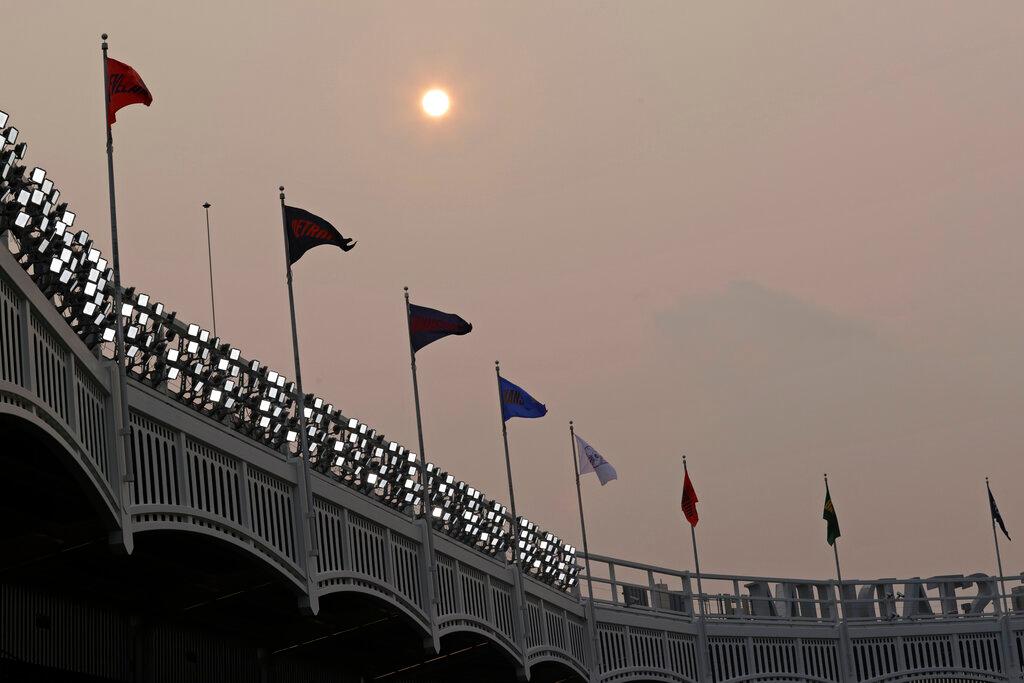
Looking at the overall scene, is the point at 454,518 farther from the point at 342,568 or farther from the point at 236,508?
the point at 236,508

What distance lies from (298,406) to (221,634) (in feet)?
21.9

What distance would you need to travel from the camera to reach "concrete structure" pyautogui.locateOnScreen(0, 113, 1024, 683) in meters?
21.0

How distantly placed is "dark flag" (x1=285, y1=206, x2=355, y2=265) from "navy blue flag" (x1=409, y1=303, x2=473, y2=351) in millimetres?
5291

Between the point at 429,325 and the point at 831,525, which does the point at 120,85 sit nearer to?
the point at 429,325

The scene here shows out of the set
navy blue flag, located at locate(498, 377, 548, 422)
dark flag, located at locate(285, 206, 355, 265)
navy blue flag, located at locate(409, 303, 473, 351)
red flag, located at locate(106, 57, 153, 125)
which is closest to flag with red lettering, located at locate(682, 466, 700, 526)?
navy blue flag, located at locate(498, 377, 548, 422)

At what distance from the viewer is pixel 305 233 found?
3042 centimetres

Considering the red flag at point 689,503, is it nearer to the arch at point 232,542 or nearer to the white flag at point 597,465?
the white flag at point 597,465

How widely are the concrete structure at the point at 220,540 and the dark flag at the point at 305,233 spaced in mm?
2750

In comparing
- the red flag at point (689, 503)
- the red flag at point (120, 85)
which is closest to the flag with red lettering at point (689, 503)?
the red flag at point (689, 503)

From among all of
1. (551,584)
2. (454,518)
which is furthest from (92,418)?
(551,584)

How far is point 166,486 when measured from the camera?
76.2 feet

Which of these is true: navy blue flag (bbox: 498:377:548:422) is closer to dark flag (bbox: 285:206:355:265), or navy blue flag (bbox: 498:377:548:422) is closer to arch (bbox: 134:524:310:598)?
dark flag (bbox: 285:206:355:265)

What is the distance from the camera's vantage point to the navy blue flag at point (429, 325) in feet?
117

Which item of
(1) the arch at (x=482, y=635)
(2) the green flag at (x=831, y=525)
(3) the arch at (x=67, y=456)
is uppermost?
(2) the green flag at (x=831, y=525)
